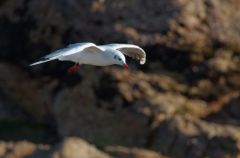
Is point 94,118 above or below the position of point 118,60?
below

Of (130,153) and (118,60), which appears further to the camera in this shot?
(130,153)

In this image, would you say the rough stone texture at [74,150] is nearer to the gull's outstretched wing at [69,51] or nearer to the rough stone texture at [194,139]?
the rough stone texture at [194,139]

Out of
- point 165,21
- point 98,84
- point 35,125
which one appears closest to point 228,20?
point 165,21

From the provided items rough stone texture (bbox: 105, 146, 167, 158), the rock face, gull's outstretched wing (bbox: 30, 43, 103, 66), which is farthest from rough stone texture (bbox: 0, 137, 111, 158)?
gull's outstretched wing (bbox: 30, 43, 103, 66)

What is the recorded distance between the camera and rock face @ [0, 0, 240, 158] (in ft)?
58.6

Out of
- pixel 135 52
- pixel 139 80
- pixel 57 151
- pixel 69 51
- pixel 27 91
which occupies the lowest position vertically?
pixel 27 91

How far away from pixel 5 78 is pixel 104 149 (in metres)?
4.10

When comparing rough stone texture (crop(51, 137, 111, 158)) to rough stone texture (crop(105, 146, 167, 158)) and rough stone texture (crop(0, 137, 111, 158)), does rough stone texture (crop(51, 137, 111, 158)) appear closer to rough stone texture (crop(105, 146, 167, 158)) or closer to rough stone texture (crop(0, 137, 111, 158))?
rough stone texture (crop(0, 137, 111, 158))

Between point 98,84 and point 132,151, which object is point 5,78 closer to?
point 98,84

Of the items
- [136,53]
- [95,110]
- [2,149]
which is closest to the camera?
[136,53]

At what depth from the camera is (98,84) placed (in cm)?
1859

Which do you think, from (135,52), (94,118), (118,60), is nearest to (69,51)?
(118,60)

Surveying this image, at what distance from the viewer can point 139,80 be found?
60.6 ft

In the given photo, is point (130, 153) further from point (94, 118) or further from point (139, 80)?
point (139, 80)
